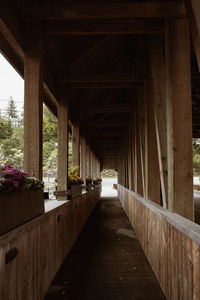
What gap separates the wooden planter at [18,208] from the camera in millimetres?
1922

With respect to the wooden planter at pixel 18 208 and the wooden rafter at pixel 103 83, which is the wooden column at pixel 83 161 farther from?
the wooden planter at pixel 18 208


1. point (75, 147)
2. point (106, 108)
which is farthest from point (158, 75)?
point (75, 147)

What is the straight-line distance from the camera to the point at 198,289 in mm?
1764

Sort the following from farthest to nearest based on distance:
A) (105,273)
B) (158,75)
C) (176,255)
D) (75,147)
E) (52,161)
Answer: (52,161) < (75,147) < (158,75) < (105,273) < (176,255)

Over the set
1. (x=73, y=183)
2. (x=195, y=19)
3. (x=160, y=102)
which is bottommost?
(x=73, y=183)

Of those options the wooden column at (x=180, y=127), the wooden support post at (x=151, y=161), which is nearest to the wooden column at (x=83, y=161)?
the wooden support post at (x=151, y=161)

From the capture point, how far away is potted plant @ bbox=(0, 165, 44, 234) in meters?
1.94

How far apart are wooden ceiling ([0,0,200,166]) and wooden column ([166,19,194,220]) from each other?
58cm

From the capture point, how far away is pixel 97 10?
3.53 m

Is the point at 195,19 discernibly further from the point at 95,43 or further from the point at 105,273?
the point at 95,43

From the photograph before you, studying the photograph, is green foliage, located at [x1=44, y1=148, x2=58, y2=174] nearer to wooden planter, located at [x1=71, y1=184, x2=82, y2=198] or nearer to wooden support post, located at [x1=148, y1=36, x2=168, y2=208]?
wooden planter, located at [x1=71, y1=184, x2=82, y2=198]

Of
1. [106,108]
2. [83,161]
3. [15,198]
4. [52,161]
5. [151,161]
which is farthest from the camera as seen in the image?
[52,161]

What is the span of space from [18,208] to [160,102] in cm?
266

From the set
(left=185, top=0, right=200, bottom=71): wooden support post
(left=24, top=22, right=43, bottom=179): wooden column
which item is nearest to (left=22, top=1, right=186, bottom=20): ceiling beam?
(left=24, top=22, right=43, bottom=179): wooden column
